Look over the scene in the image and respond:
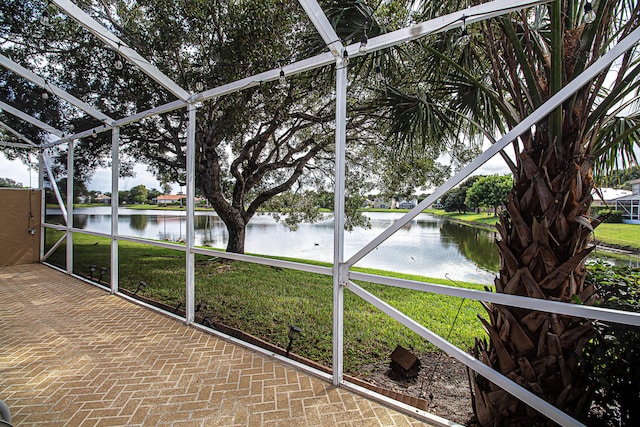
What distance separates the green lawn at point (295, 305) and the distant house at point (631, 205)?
2.47 m

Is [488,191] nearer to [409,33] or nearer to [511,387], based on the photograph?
[409,33]

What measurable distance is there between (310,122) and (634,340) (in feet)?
22.1

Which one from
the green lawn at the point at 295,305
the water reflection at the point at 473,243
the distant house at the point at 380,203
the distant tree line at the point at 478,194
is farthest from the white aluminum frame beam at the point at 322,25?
the distant house at the point at 380,203

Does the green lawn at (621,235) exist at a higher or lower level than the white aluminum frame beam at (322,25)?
lower

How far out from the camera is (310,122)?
7.48m

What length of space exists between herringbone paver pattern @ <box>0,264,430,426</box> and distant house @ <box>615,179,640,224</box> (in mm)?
2458

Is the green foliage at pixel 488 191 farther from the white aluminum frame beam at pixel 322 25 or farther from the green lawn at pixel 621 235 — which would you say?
the white aluminum frame beam at pixel 322 25

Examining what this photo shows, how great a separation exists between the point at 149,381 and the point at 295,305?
341 centimetres

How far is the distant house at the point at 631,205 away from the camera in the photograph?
2.57 metres

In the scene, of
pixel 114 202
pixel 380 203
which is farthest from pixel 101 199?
pixel 380 203

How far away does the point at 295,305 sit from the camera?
595 cm

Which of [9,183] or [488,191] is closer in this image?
[488,191]

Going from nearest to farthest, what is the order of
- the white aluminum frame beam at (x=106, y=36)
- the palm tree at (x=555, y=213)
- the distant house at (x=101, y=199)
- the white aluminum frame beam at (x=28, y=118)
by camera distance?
1. the palm tree at (x=555, y=213)
2. the white aluminum frame beam at (x=106, y=36)
3. the white aluminum frame beam at (x=28, y=118)
4. the distant house at (x=101, y=199)

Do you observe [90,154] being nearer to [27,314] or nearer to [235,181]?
[235,181]
